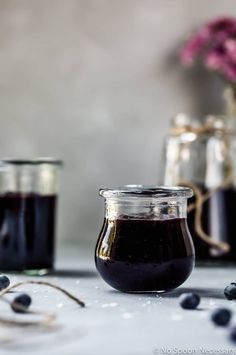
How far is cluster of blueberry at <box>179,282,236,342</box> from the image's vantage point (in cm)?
106

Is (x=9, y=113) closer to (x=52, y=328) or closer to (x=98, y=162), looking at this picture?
(x=98, y=162)

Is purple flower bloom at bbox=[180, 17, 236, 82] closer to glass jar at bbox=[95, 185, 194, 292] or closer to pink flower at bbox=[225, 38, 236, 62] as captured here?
pink flower at bbox=[225, 38, 236, 62]

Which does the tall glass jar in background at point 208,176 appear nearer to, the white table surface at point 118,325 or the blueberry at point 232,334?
the white table surface at point 118,325

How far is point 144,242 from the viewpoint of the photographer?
131cm

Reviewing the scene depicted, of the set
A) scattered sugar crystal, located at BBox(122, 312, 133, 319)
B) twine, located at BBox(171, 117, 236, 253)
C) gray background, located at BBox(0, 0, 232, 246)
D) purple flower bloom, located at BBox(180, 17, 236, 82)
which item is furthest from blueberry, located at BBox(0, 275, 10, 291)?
purple flower bloom, located at BBox(180, 17, 236, 82)

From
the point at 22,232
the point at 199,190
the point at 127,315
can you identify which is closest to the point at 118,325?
the point at 127,315

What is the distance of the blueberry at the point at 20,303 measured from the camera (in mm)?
1159

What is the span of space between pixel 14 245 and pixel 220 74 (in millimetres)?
769

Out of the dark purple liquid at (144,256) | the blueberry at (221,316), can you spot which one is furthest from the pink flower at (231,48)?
the blueberry at (221,316)

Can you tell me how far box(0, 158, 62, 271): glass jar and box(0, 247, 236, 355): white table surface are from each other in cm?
13

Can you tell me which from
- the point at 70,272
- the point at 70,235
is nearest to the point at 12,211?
the point at 70,272

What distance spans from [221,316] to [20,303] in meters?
0.32

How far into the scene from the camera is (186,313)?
1.18 metres

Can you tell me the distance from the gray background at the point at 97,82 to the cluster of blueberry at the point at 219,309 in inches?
A: 33.8
